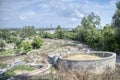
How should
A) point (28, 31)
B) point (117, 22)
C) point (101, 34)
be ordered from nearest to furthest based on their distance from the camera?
point (117, 22) < point (101, 34) < point (28, 31)

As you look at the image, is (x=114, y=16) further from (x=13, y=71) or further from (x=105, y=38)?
(x=13, y=71)

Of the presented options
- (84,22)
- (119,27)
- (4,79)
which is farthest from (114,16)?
(84,22)

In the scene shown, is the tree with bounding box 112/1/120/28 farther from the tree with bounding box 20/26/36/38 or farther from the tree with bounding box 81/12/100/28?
the tree with bounding box 20/26/36/38

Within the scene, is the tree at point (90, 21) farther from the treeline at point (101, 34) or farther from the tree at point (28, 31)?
the tree at point (28, 31)

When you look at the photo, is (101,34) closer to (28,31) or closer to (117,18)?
(117,18)

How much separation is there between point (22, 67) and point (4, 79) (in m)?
2.88

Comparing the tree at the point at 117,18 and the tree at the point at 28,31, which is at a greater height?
the tree at the point at 117,18

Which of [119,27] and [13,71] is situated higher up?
[119,27]

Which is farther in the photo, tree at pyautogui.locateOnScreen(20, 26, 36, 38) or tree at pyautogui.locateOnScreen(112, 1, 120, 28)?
tree at pyautogui.locateOnScreen(20, 26, 36, 38)

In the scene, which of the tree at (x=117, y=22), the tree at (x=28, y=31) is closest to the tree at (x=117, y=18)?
the tree at (x=117, y=22)

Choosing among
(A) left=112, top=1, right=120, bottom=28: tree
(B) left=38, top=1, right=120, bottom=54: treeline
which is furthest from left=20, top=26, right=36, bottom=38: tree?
(A) left=112, top=1, right=120, bottom=28: tree

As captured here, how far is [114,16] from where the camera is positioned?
23891 millimetres

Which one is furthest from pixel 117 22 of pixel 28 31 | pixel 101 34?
pixel 28 31

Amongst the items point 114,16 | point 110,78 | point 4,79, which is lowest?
point 4,79
